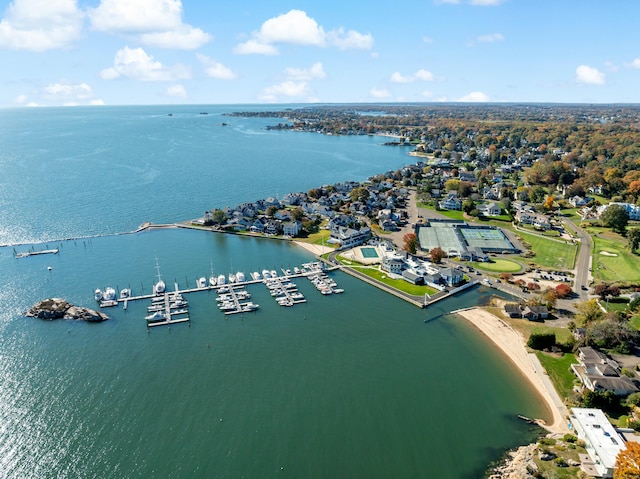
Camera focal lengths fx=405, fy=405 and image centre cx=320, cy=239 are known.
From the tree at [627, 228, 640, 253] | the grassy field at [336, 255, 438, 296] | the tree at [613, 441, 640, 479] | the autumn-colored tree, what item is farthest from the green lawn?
the tree at [627, 228, 640, 253]

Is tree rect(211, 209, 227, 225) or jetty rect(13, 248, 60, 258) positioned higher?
tree rect(211, 209, 227, 225)

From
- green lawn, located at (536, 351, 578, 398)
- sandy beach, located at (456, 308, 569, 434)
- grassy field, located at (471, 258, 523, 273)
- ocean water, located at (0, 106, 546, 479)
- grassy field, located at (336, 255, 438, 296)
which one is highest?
grassy field, located at (471, 258, 523, 273)

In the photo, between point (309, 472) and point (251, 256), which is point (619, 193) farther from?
point (309, 472)

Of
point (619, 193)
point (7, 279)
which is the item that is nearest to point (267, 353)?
point (7, 279)

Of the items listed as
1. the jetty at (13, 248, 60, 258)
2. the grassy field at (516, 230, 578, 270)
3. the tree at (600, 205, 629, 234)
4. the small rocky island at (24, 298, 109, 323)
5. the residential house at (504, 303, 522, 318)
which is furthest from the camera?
the tree at (600, 205, 629, 234)

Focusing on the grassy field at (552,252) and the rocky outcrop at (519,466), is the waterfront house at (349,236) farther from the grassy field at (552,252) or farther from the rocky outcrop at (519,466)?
the rocky outcrop at (519,466)

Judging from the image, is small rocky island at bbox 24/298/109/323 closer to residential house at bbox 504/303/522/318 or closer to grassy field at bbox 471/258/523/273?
residential house at bbox 504/303/522/318

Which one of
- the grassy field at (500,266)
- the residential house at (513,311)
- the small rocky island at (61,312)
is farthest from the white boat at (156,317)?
the grassy field at (500,266)

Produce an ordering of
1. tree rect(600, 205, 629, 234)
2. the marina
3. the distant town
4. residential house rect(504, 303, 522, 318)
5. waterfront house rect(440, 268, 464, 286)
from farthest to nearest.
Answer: tree rect(600, 205, 629, 234), waterfront house rect(440, 268, 464, 286), the marina, residential house rect(504, 303, 522, 318), the distant town
